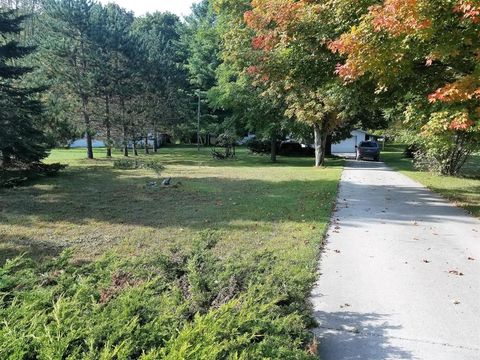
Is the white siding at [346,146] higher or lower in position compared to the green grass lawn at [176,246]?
higher

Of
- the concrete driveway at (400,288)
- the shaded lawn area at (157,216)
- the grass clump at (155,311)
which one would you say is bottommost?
the concrete driveway at (400,288)

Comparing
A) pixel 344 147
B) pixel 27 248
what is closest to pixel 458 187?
pixel 27 248

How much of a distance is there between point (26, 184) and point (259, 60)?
30.6 ft

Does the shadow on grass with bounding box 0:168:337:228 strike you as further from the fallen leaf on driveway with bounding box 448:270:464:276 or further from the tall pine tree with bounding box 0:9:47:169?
the fallen leaf on driveway with bounding box 448:270:464:276

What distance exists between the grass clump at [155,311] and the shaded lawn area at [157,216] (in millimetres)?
1605

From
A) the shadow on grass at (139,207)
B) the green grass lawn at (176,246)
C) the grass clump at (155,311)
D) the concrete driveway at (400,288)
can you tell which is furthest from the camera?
the shadow on grass at (139,207)

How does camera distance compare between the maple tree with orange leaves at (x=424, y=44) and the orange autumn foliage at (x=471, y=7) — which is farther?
the maple tree with orange leaves at (x=424, y=44)

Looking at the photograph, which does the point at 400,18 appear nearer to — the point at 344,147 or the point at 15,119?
the point at 15,119

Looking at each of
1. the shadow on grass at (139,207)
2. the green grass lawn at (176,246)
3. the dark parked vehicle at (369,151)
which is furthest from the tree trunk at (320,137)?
the shadow on grass at (139,207)

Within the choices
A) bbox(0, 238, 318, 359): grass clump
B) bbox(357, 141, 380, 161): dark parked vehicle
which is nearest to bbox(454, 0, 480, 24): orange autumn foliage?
bbox(0, 238, 318, 359): grass clump

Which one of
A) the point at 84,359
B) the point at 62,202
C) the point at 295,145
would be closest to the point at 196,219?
the point at 62,202

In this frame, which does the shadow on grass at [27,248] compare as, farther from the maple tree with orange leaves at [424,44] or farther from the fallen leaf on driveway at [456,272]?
the maple tree with orange leaves at [424,44]

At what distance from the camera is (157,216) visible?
353 inches

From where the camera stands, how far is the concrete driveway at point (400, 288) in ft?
11.7
